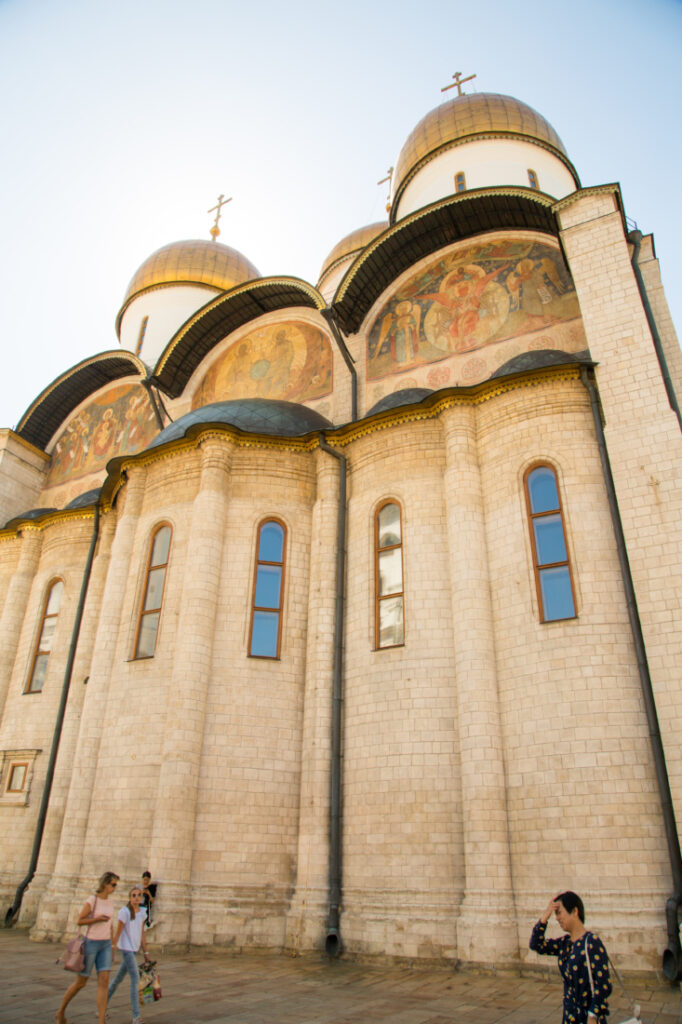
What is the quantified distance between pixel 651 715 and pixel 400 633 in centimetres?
384

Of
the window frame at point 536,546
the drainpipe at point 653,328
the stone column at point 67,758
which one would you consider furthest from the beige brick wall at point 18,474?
the drainpipe at point 653,328

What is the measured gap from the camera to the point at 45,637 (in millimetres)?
16328

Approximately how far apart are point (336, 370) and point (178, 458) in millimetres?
3894

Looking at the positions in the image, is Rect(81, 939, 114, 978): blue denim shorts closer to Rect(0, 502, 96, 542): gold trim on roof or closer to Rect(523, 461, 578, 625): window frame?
Rect(523, 461, 578, 625): window frame

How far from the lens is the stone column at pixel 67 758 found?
38.4 feet

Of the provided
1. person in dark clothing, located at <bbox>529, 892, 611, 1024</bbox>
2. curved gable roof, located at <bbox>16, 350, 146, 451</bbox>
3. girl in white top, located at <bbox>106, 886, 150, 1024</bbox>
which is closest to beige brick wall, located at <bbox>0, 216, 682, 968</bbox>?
girl in white top, located at <bbox>106, 886, 150, 1024</bbox>

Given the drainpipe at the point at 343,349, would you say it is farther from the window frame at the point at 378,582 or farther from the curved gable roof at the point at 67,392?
the curved gable roof at the point at 67,392

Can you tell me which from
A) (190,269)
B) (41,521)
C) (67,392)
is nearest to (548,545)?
Result: (41,521)

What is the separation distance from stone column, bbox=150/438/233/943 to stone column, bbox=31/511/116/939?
8.53ft

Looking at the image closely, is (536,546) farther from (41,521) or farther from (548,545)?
(41,521)

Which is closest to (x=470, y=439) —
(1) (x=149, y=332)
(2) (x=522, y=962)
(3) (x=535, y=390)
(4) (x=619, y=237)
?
(3) (x=535, y=390)

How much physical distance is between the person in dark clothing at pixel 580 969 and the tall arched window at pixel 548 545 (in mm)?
5983

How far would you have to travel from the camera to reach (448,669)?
35.3 feet

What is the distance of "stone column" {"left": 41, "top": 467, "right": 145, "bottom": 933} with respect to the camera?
11.9 meters
